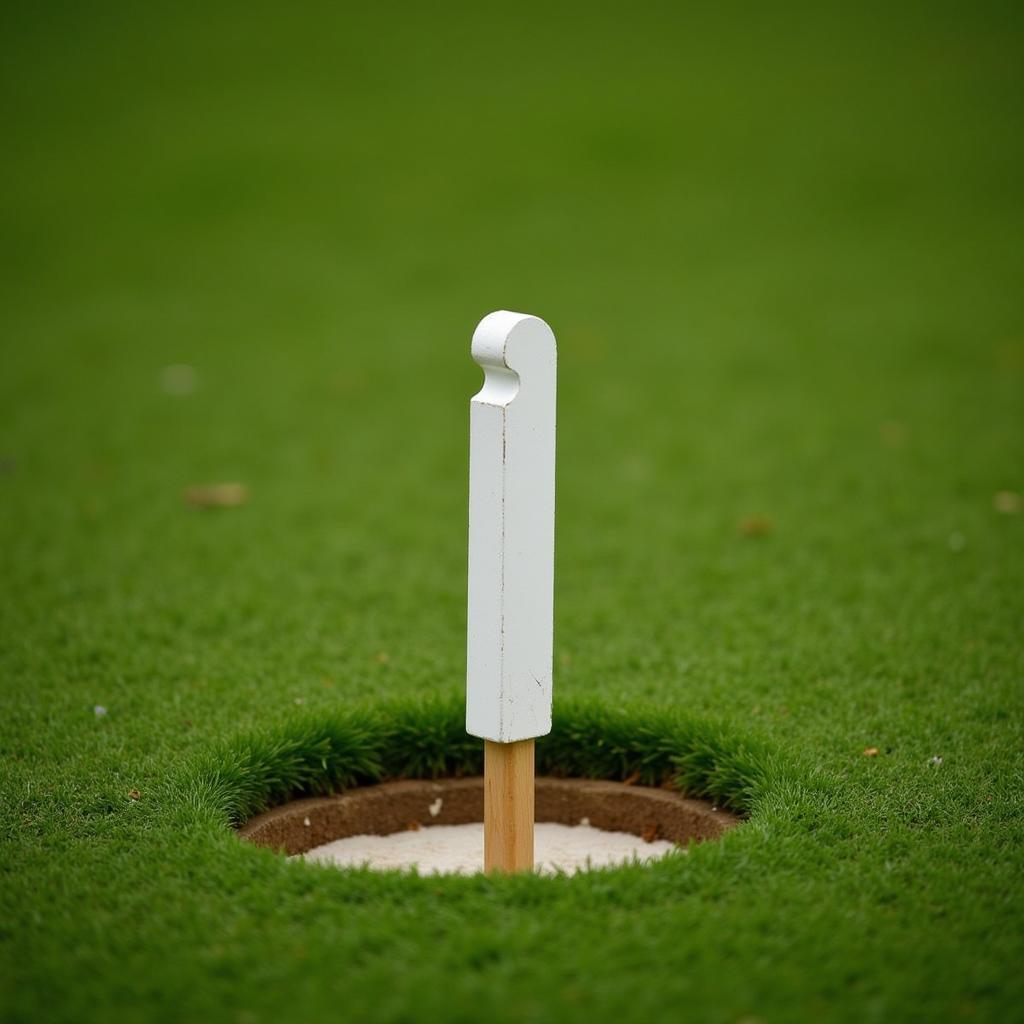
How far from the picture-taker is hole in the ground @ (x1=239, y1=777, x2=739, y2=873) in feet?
11.1

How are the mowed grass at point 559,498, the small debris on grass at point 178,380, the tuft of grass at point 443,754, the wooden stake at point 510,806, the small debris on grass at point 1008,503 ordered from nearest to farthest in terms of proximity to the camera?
the mowed grass at point 559,498 < the wooden stake at point 510,806 < the tuft of grass at point 443,754 < the small debris on grass at point 1008,503 < the small debris on grass at point 178,380

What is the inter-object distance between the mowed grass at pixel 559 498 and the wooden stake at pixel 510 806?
0.25 m

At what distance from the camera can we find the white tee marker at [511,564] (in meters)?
2.86

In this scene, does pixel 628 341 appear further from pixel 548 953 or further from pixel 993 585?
pixel 548 953

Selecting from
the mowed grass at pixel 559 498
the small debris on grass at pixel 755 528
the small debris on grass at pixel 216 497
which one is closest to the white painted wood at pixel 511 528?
the mowed grass at pixel 559 498

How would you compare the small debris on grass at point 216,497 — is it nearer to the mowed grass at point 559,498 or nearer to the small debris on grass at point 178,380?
the mowed grass at point 559,498

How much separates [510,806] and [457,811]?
2.28 feet

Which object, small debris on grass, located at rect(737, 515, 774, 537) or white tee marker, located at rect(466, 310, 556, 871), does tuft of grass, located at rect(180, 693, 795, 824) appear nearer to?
white tee marker, located at rect(466, 310, 556, 871)

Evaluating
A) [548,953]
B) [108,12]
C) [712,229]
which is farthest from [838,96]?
[548,953]

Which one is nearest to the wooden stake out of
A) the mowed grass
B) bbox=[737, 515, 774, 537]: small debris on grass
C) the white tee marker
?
the white tee marker

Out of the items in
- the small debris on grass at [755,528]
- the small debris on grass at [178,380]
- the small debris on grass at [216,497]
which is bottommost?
the small debris on grass at [755,528]

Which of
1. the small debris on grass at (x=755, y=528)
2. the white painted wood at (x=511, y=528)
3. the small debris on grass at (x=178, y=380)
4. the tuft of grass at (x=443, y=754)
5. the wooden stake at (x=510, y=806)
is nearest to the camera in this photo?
the white painted wood at (x=511, y=528)

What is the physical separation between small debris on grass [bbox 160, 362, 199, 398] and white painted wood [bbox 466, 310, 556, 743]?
15.8ft

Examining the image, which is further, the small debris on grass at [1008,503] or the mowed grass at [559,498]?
the small debris on grass at [1008,503]
